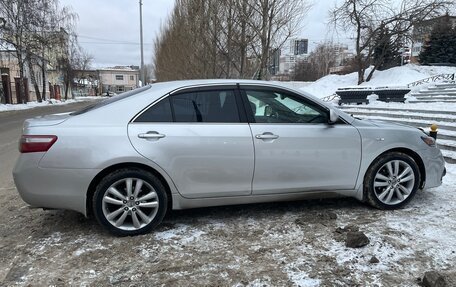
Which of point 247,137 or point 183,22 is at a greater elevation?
point 183,22

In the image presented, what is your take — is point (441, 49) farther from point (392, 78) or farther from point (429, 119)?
point (429, 119)

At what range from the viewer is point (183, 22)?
21234mm

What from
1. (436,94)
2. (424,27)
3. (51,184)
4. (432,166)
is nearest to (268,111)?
(432,166)

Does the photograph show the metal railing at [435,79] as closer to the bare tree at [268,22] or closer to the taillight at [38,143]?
the bare tree at [268,22]

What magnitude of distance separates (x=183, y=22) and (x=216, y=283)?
1985 centimetres

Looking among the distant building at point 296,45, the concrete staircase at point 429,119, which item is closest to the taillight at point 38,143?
the concrete staircase at point 429,119

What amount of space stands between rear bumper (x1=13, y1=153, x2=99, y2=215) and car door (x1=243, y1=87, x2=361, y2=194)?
169 centimetres

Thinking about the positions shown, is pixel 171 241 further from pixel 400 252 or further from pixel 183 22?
pixel 183 22

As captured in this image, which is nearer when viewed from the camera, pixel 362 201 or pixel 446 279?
pixel 446 279

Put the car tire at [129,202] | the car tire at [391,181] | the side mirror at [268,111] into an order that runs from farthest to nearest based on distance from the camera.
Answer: the car tire at [391,181] → the side mirror at [268,111] → the car tire at [129,202]

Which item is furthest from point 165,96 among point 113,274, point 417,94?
point 417,94

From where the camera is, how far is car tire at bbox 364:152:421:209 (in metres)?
4.45

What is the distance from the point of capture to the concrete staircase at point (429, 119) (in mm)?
7931

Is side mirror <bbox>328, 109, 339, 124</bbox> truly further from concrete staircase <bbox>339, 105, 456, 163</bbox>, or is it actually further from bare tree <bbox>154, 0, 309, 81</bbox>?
bare tree <bbox>154, 0, 309, 81</bbox>
